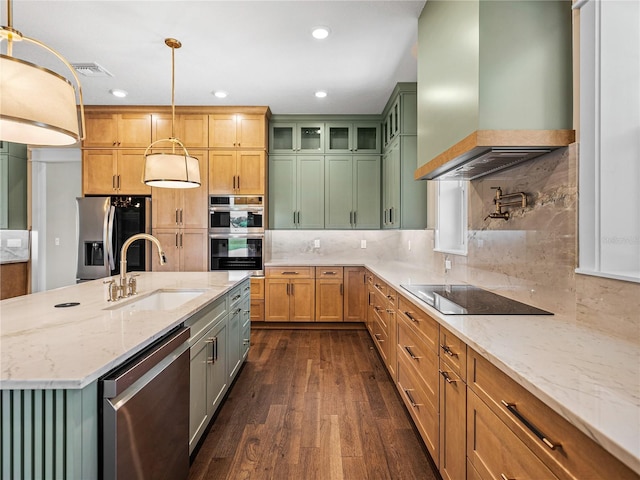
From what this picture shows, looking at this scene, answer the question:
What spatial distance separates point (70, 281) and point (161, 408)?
5743 mm

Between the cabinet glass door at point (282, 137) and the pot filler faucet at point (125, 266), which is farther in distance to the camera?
the cabinet glass door at point (282, 137)

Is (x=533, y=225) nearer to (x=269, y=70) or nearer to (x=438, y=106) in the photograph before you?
(x=438, y=106)

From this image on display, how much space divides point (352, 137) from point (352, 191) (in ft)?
2.56

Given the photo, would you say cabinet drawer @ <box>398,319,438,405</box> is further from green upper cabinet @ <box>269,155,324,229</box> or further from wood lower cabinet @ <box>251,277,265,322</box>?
green upper cabinet @ <box>269,155,324,229</box>

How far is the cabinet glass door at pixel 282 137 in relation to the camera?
16.2 feet

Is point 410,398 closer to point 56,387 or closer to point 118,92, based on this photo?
point 56,387

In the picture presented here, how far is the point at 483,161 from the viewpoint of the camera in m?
1.93

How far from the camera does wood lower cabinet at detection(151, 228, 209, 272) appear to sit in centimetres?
457

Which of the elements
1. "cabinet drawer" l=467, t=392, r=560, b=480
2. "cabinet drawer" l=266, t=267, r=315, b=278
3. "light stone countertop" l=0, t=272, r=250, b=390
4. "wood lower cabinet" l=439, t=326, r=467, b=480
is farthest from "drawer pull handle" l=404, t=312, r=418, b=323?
"cabinet drawer" l=266, t=267, r=315, b=278

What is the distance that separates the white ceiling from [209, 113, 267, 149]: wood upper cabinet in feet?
1.13

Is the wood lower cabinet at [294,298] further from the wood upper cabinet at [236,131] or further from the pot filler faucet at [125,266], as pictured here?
the pot filler faucet at [125,266]

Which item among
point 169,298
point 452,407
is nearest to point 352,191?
point 169,298

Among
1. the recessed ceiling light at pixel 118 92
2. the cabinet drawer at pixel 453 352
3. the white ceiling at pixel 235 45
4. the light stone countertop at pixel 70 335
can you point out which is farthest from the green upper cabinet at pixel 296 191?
the cabinet drawer at pixel 453 352

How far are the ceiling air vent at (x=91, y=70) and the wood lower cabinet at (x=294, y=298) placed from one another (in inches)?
118
